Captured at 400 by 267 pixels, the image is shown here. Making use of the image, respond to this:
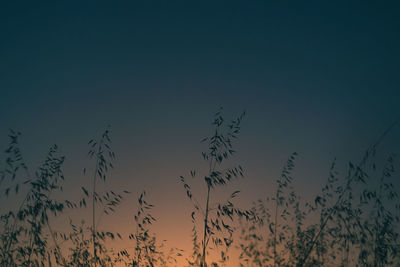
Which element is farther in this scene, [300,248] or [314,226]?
[314,226]

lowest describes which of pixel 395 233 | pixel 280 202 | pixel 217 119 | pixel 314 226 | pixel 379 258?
pixel 379 258

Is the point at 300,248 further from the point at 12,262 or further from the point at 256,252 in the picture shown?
the point at 12,262

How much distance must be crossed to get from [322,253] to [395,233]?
1.69 meters

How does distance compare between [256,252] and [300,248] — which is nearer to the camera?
[300,248]

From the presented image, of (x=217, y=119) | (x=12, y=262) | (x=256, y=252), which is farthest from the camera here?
(x=256, y=252)

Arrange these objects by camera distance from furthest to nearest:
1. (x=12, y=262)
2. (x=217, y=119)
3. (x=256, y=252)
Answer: (x=256, y=252) < (x=217, y=119) < (x=12, y=262)

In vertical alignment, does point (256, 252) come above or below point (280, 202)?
below

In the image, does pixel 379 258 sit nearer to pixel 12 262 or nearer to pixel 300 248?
pixel 300 248

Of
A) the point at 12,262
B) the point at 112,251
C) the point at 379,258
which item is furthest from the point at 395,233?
the point at 12,262

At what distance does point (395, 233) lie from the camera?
20.7 feet

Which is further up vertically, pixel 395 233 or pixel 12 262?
pixel 395 233

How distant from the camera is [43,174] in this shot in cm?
630

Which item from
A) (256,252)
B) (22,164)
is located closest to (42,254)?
(22,164)

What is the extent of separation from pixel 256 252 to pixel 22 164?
508 cm
